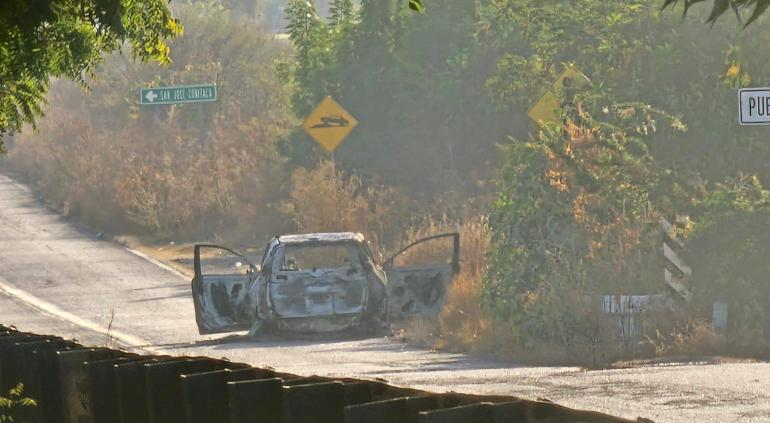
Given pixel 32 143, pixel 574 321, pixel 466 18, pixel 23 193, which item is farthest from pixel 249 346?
pixel 32 143

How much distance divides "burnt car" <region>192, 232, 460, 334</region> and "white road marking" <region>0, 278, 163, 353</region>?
107 cm

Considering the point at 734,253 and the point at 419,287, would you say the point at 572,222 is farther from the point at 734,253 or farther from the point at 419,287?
the point at 419,287

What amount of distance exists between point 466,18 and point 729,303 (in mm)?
17442

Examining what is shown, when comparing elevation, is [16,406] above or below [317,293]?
below

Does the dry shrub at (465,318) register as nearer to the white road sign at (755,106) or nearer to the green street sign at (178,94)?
the white road sign at (755,106)

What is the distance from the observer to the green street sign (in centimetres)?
3519

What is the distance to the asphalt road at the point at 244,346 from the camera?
1336 cm

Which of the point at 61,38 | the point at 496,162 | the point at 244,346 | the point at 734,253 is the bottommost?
the point at 244,346

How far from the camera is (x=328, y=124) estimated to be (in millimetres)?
31156

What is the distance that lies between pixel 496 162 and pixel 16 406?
26.0 m

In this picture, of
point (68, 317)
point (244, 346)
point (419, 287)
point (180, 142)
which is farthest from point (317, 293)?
point (180, 142)

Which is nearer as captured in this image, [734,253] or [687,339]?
[687,339]

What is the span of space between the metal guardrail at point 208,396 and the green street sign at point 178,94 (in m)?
25.7

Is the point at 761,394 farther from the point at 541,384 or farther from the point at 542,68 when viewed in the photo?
the point at 542,68
